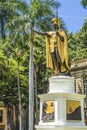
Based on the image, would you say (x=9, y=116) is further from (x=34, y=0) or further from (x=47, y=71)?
(x=34, y=0)

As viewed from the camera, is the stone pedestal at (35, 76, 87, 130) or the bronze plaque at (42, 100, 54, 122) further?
the bronze plaque at (42, 100, 54, 122)

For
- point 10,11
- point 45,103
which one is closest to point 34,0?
point 10,11

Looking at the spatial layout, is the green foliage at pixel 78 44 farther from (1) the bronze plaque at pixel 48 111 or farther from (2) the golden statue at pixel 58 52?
(1) the bronze plaque at pixel 48 111

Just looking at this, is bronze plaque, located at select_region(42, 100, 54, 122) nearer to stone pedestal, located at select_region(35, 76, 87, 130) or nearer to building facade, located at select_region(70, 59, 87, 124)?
stone pedestal, located at select_region(35, 76, 87, 130)

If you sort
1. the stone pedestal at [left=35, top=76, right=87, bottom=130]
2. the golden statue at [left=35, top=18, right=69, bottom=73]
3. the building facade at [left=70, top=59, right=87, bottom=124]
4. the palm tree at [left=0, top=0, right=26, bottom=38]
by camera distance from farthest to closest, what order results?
1. the building facade at [left=70, top=59, right=87, bottom=124]
2. the palm tree at [left=0, top=0, right=26, bottom=38]
3. the golden statue at [left=35, top=18, right=69, bottom=73]
4. the stone pedestal at [left=35, top=76, right=87, bottom=130]

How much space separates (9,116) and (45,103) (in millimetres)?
29059

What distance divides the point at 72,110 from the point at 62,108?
0.42m

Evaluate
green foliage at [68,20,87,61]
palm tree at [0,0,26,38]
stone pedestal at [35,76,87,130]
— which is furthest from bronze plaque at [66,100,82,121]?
green foliage at [68,20,87,61]

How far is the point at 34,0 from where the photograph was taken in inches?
1261

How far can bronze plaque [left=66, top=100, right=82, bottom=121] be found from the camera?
14633 millimetres

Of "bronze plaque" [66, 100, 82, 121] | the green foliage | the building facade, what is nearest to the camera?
"bronze plaque" [66, 100, 82, 121]

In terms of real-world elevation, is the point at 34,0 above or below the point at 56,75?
above

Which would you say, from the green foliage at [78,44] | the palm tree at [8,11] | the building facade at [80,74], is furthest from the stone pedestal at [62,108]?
the green foliage at [78,44]

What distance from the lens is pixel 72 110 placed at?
14.7m
